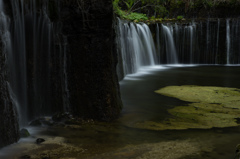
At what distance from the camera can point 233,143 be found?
4270mm

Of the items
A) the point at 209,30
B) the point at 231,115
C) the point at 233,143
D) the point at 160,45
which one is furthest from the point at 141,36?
the point at 233,143

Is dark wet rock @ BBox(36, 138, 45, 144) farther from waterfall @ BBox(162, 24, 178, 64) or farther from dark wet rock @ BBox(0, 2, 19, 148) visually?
waterfall @ BBox(162, 24, 178, 64)

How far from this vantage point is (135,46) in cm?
1545

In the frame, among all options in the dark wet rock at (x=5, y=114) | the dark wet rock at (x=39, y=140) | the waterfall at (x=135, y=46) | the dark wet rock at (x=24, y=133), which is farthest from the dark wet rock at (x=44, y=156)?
the waterfall at (x=135, y=46)

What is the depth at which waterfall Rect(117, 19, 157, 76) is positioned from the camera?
41.8 feet

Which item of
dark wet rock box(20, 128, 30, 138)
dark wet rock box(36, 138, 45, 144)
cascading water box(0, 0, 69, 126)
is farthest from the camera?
cascading water box(0, 0, 69, 126)

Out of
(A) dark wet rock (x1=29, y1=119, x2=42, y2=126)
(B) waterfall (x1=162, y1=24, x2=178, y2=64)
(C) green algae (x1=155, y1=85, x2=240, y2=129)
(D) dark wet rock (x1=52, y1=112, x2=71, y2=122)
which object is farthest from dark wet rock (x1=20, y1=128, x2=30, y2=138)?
(B) waterfall (x1=162, y1=24, x2=178, y2=64)

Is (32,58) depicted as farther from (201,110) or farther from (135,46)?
(135,46)

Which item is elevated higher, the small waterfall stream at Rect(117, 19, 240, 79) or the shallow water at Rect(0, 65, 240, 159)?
the small waterfall stream at Rect(117, 19, 240, 79)

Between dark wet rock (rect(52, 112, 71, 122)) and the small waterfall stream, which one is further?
the small waterfall stream

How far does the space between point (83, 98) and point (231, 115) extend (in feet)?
9.77

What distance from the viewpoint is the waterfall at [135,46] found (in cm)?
1273

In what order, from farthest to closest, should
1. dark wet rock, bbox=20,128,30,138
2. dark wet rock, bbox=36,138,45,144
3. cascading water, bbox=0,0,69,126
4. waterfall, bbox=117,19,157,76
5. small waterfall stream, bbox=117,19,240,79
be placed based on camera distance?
small waterfall stream, bbox=117,19,240,79 → waterfall, bbox=117,19,157,76 → cascading water, bbox=0,0,69,126 → dark wet rock, bbox=20,128,30,138 → dark wet rock, bbox=36,138,45,144

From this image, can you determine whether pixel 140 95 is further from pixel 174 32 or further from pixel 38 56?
pixel 174 32
